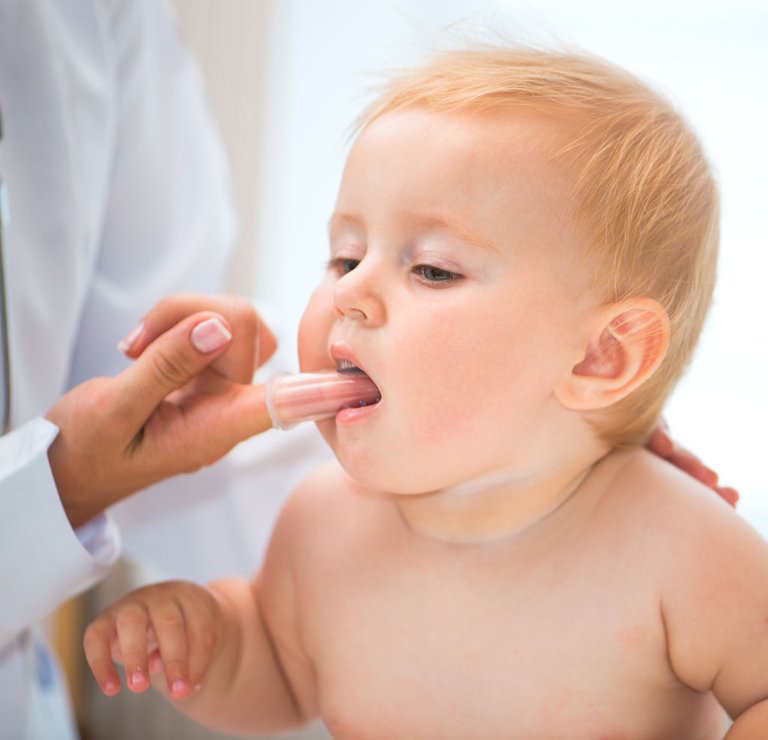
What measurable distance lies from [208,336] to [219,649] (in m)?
0.27

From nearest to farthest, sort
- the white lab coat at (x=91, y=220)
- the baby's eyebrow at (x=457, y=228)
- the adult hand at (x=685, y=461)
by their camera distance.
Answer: the baby's eyebrow at (x=457, y=228)
the adult hand at (x=685, y=461)
the white lab coat at (x=91, y=220)

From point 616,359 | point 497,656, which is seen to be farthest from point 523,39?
point 497,656

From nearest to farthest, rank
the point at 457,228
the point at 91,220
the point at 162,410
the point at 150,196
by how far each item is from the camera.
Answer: the point at 457,228, the point at 162,410, the point at 91,220, the point at 150,196

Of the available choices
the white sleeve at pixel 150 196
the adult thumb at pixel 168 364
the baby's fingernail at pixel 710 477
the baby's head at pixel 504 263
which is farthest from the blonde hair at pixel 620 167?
the white sleeve at pixel 150 196

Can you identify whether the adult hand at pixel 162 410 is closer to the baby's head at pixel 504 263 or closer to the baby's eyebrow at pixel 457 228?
the baby's head at pixel 504 263

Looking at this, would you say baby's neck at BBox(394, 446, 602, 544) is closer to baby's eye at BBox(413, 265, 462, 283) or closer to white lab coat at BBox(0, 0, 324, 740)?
baby's eye at BBox(413, 265, 462, 283)

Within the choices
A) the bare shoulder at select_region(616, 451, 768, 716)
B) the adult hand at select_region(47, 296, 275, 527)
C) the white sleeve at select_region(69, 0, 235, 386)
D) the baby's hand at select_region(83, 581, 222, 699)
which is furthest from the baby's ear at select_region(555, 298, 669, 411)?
the white sleeve at select_region(69, 0, 235, 386)

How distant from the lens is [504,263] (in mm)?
654

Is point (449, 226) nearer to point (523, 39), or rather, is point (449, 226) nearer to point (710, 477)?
point (523, 39)

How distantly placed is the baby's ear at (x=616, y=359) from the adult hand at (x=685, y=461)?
0.44 feet

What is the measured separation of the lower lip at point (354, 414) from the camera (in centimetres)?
68

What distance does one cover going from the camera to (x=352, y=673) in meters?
0.75

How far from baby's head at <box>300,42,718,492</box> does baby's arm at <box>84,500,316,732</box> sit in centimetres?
19

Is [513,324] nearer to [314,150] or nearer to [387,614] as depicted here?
[387,614]
